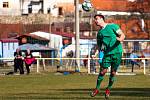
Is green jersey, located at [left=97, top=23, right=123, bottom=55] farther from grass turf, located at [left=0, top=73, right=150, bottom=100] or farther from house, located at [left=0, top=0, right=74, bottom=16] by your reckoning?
house, located at [left=0, top=0, right=74, bottom=16]

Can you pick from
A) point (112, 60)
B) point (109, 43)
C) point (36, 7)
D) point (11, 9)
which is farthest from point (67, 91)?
point (36, 7)

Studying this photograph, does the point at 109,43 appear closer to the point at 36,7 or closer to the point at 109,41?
the point at 109,41

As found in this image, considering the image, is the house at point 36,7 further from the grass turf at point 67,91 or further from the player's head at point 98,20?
the player's head at point 98,20

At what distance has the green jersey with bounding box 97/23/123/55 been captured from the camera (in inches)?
565

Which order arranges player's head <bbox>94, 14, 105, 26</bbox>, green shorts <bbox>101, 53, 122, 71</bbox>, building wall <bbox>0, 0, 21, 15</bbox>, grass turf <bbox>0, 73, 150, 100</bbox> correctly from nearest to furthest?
player's head <bbox>94, 14, 105, 26</bbox>, green shorts <bbox>101, 53, 122, 71</bbox>, grass turf <bbox>0, 73, 150, 100</bbox>, building wall <bbox>0, 0, 21, 15</bbox>

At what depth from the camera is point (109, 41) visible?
14.4 meters

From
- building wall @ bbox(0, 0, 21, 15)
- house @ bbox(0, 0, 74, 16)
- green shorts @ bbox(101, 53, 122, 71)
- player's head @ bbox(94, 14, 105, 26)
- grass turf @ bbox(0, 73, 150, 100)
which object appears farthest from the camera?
building wall @ bbox(0, 0, 21, 15)

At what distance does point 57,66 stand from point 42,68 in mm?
1582

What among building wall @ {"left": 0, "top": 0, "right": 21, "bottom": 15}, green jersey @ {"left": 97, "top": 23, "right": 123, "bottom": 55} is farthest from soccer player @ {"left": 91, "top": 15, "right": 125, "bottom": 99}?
building wall @ {"left": 0, "top": 0, "right": 21, "bottom": 15}

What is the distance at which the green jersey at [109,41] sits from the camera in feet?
47.1

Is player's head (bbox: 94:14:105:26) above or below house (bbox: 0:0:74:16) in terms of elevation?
below

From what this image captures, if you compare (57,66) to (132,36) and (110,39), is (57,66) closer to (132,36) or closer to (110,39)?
(110,39)

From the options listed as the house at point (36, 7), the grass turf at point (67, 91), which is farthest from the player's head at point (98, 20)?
the house at point (36, 7)

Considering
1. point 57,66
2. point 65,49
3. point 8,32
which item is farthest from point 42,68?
point 8,32
